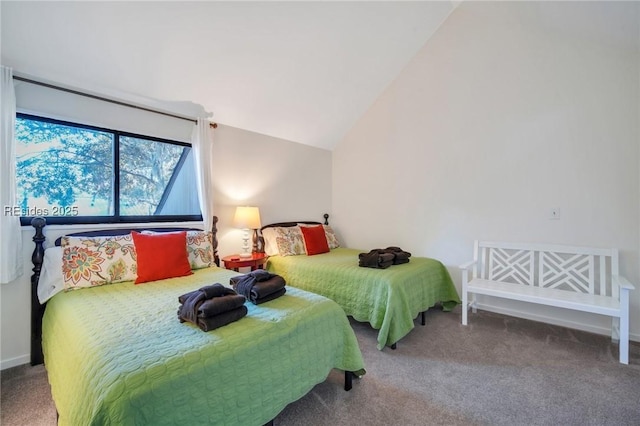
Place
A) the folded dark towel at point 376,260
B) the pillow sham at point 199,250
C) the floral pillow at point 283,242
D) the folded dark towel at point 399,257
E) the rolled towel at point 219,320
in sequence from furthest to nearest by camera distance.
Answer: the floral pillow at point 283,242 < the folded dark towel at point 399,257 < the folded dark towel at point 376,260 < the pillow sham at point 199,250 < the rolled towel at point 219,320

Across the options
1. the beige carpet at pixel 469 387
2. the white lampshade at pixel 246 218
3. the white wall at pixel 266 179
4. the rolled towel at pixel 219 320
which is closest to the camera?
the rolled towel at pixel 219 320

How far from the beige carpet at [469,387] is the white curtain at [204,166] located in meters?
1.73

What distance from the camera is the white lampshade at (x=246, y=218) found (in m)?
3.18

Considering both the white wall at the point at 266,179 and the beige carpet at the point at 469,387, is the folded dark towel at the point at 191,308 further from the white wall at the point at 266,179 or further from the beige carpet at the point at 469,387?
the white wall at the point at 266,179

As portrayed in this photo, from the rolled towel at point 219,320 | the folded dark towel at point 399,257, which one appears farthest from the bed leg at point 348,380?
the folded dark towel at point 399,257

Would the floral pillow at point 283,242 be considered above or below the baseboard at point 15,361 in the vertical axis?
above

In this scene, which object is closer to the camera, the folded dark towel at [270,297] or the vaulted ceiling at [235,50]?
the folded dark towel at [270,297]

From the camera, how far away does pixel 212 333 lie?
132 centimetres

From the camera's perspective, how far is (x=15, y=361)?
2.06 metres

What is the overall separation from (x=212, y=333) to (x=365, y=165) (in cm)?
340

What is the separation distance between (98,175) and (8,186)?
2.07 ft

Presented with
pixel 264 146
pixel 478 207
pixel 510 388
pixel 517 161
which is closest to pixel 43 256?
pixel 264 146

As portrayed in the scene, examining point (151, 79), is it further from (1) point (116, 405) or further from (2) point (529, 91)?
(2) point (529, 91)

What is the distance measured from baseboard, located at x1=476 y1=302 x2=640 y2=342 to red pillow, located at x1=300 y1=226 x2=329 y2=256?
1947 mm
